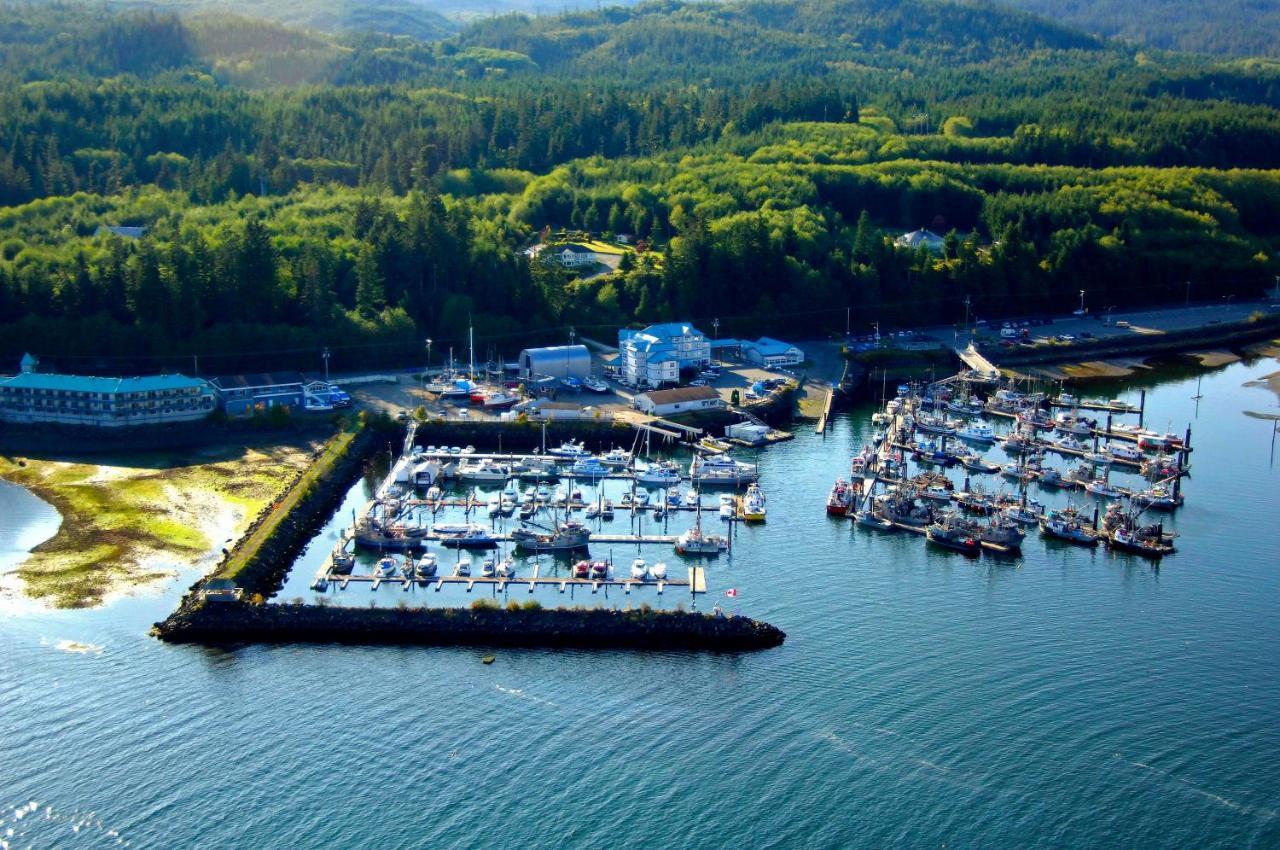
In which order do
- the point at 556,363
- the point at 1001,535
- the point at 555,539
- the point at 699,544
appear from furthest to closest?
1. the point at 556,363
2. the point at 1001,535
3. the point at 555,539
4. the point at 699,544

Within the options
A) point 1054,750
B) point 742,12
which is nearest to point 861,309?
point 1054,750

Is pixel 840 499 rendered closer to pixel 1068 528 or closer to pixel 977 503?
pixel 977 503

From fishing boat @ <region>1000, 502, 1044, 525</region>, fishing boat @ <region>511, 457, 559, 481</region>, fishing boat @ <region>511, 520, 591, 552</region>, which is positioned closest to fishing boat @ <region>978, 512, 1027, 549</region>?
fishing boat @ <region>1000, 502, 1044, 525</region>

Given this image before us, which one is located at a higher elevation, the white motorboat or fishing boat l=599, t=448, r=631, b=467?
fishing boat l=599, t=448, r=631, b=467

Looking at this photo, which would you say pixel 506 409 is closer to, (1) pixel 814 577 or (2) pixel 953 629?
(1) pixel 814 577

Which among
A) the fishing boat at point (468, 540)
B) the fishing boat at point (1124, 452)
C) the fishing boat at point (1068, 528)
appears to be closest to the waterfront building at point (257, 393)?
the fishing boat at point (468, 540)

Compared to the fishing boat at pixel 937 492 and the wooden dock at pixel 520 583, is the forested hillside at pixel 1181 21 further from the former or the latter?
the wooden dock at pixel 520 583

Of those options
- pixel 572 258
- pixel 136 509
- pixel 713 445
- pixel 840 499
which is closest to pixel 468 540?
pixel 136 509

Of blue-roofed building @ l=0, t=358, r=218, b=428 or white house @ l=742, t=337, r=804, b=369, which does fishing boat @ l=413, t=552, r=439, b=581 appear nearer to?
blue-roofed building @ l=0, t=358, r=218, b=428
